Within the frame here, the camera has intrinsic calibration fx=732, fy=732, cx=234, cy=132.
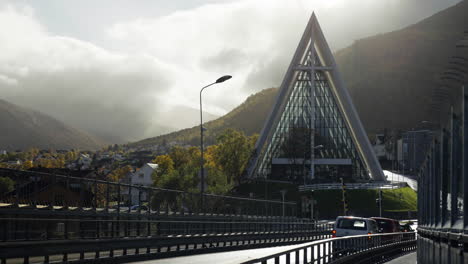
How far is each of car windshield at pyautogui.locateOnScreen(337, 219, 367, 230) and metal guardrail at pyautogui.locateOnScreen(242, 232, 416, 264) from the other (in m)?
0.76

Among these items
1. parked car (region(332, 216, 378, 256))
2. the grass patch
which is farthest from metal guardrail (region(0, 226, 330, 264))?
the grass patch

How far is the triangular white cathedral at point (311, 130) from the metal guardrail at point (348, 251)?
89.0m

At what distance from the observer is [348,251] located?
2369 cm

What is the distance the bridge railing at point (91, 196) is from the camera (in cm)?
1942

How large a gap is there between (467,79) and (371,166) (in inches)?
4876

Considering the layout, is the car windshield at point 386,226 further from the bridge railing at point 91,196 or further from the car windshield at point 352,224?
the car windshield at point 352,224

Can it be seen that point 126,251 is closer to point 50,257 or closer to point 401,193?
point 50,257

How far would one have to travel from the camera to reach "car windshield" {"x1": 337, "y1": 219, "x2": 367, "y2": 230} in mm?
30405

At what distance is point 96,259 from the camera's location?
2016 centimetres

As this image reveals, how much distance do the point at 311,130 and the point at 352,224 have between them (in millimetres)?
101294

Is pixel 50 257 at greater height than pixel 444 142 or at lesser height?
lesser

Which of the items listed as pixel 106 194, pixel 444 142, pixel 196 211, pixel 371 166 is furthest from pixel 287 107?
pixel 444 142

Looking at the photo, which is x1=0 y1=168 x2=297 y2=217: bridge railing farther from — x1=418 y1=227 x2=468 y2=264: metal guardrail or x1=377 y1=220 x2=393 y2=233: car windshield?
x1=418 y1=227 x2=468 y2=264: metal guardrail

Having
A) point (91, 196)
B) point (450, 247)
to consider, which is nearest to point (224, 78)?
point (91, 196)
